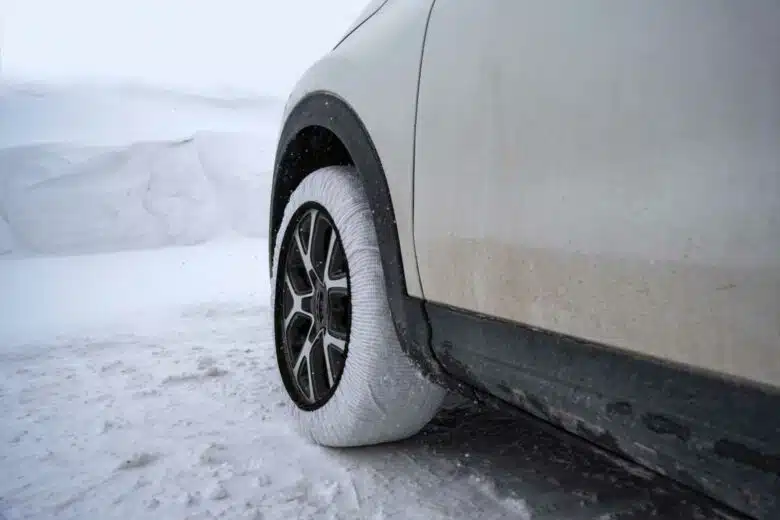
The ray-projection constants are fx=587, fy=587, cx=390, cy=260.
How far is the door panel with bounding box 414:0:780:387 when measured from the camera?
723 millimetres

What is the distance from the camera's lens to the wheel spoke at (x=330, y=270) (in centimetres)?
180

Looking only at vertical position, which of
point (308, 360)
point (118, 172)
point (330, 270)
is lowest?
point (308, 360)

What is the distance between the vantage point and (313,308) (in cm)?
197

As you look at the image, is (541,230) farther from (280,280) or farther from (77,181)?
(77,181)

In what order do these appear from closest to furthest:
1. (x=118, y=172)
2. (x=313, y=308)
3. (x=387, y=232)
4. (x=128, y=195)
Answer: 1. (x=387, y=232)
2. (x=313, y=308)
3. (x=128, y=195)
4. (x=118, y=172)

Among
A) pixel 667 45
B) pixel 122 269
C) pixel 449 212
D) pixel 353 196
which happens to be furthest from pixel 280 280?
pixel 122 269

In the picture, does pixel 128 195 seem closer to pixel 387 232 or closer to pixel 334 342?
pixel 334 342

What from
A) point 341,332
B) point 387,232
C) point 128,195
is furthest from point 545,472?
point 128,195

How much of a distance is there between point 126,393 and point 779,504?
7.72ft

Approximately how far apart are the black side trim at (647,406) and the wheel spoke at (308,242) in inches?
32.5

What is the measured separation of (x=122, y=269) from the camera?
556 centimetres

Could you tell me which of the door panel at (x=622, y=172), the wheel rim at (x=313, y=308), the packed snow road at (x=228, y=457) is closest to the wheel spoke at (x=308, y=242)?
the wheel rim at (x=313, y=308)

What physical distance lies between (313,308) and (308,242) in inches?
8.9

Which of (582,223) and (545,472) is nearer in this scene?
(582,223)
